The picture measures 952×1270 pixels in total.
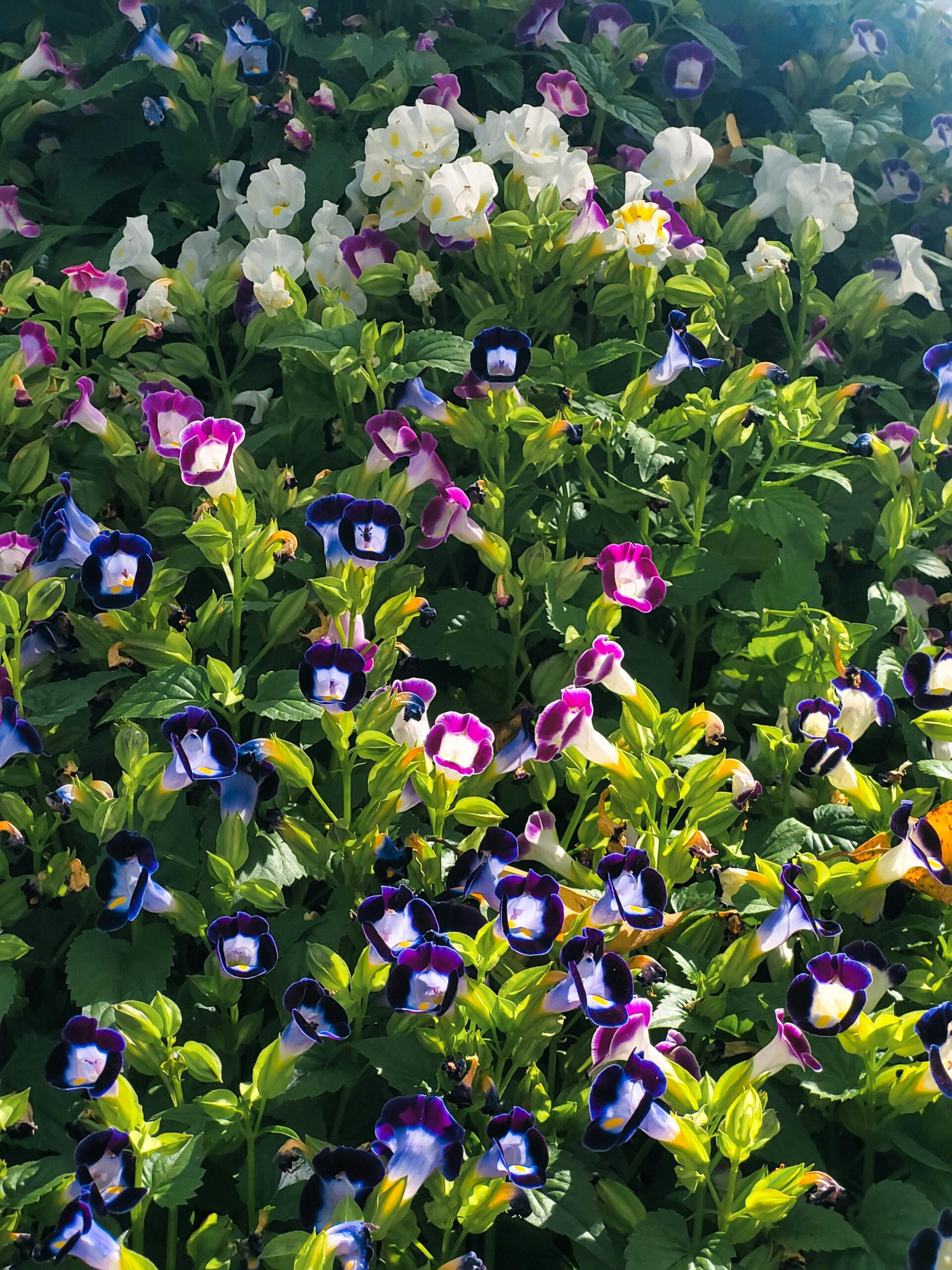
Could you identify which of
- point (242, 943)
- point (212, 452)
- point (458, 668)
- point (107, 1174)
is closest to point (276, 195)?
point (212, 452)

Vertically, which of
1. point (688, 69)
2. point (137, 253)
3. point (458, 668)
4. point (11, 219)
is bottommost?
point (458, 668)

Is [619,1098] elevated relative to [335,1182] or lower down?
elevated

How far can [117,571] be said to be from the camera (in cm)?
135

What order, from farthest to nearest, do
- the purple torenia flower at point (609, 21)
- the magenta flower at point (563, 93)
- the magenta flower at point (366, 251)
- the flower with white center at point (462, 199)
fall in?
1. the purple torenia flower at point (609, 21)
2. the magenta flower at point (563, 93)
3. the magenta flower at point (366, 251)
4. the flower with white center at point (462, 199)

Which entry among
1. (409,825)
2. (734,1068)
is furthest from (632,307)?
(734,1068)

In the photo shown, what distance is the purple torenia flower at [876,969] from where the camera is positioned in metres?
1.18

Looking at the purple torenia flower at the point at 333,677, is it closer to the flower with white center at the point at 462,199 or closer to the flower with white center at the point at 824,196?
the flower with white center at the point at 462,199

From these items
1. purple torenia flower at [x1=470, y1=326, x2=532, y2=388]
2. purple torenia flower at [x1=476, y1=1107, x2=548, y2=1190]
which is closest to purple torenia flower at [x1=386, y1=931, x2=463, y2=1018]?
purple torenia flower at [x1=476, y1=1107, x2=548, y2=1190]

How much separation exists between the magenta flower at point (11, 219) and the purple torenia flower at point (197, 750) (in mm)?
1429

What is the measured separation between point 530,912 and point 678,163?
5.10ft

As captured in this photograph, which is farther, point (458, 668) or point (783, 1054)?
point (458, 668)

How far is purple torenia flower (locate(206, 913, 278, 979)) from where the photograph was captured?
1.16 meters

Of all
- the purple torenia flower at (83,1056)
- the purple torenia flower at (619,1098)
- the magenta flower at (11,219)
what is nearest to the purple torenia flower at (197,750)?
the purple torenia flower at (83,1056)

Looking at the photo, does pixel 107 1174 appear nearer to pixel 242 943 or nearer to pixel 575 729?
pixel 242 943
